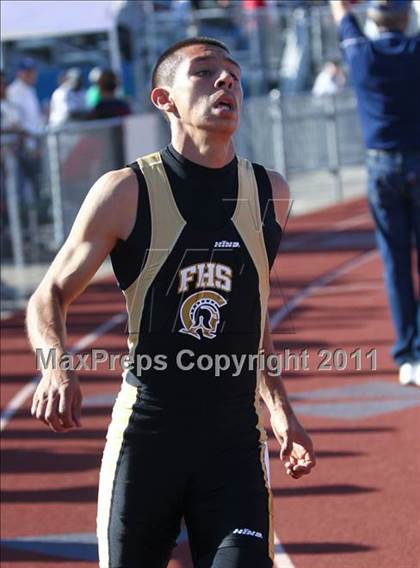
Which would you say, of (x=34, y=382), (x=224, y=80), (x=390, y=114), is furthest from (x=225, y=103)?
(x=34, y=382)

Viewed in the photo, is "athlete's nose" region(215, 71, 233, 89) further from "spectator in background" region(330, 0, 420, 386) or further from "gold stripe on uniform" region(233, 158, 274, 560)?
"spectator in background" region(330, 0, 420, 386)

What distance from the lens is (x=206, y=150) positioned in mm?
3898

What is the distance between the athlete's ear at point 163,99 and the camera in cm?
401

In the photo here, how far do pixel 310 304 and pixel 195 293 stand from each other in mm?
8395

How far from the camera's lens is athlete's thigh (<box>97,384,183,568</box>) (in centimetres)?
372

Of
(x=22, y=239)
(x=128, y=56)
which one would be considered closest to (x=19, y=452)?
(x=22, y=239)

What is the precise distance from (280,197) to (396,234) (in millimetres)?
4296

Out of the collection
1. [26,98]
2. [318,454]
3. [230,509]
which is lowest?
[318,454]

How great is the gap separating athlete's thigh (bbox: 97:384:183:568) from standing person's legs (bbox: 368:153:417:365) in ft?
15.3

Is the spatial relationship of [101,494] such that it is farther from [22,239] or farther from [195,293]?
[22,239]

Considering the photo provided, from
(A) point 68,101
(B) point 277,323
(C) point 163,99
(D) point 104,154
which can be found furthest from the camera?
(A) point 68,101

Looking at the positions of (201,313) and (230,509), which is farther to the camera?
(201,313)

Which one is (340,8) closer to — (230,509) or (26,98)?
(230,509)

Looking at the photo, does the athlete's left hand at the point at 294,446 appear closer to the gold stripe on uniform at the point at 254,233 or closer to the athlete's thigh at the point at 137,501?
the gold stripe on uniform at the point at 254,233
